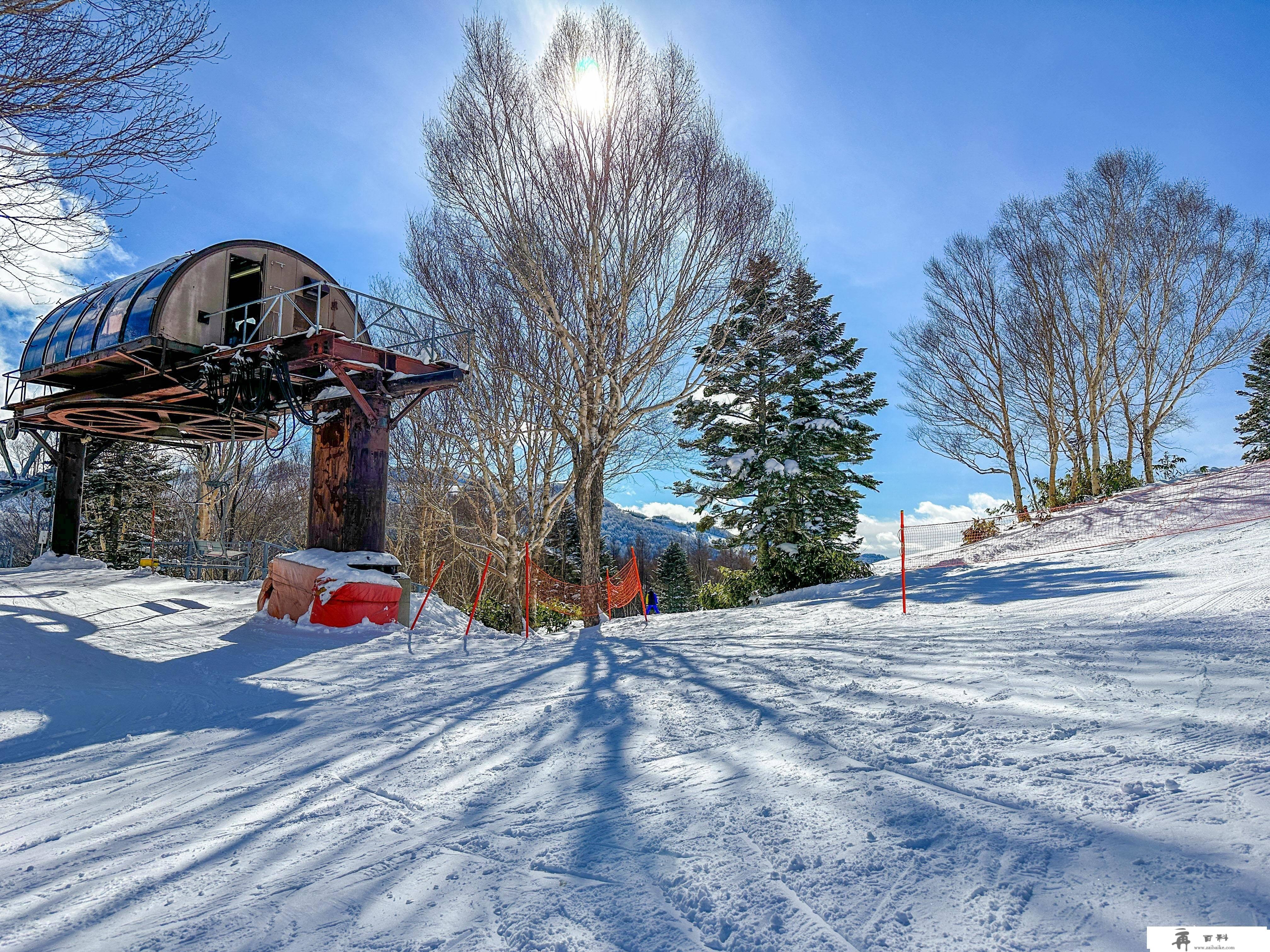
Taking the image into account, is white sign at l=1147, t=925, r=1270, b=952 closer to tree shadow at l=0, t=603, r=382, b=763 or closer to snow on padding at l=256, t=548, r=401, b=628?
tree shadow at l=0, t=603, r=382, b=763

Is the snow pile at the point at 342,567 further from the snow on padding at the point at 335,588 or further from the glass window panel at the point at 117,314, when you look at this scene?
the glass window panel at the point at 117,314

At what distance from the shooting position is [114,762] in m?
3.94

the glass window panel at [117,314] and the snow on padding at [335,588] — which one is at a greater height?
the glass window panel at [117,314]

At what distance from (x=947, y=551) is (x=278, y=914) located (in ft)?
64.0

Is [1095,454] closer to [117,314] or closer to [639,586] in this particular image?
[639,586]

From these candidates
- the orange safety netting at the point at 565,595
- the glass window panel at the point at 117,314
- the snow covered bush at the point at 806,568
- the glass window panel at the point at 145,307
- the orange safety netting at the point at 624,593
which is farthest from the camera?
the snow covered bush at the point at 806,568

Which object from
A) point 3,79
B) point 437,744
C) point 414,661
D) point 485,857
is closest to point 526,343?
point 414,661

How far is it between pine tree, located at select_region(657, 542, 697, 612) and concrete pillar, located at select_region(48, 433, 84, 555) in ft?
105

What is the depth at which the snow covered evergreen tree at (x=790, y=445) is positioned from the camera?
52.2ft

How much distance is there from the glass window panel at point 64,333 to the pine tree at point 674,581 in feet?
112

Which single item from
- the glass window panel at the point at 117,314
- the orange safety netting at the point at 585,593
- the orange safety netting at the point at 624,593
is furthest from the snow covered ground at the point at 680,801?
the orange safety netting at the point at 624,593

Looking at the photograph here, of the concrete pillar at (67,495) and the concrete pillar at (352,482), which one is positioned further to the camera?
the concrete pillar at (67,495)

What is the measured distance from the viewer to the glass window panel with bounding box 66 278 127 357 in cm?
1226

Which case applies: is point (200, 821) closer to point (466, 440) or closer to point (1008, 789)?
point (1008, 789)
